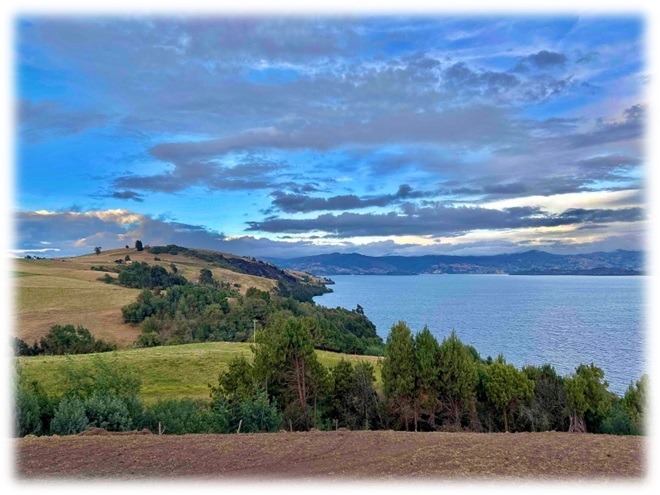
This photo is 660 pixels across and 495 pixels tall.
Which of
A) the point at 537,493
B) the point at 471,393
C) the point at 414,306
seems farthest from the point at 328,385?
the point at 414,306

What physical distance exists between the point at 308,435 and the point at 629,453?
904 centimetres

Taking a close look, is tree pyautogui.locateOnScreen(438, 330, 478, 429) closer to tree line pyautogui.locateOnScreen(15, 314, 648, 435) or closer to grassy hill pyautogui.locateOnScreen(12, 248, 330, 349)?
tree line pyautogui.locateOnScreen(15, 314, 648, 435)

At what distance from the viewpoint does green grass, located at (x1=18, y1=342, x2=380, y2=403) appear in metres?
35.8

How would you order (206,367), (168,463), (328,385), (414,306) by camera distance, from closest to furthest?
1. (168,463)
2. (328,385)
3. (206,367)
4. (414,306)

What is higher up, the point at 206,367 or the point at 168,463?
the point at 168,463

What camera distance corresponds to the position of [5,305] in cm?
743

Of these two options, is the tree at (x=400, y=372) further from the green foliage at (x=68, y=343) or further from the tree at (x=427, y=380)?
the green foliage at (x=68, y=343)

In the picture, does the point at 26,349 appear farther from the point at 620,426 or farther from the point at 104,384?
the point at 620,426

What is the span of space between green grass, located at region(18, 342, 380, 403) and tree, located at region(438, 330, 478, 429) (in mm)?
6291

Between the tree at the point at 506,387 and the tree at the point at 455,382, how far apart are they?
2086mm

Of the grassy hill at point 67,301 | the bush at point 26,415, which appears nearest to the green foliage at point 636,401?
the bush at point 26,415

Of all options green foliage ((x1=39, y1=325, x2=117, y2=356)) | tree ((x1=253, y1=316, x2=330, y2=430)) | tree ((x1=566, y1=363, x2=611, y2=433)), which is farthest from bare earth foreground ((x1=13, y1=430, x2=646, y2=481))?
green foliage ((x1=39, y1=325, x2=117, y2=356))

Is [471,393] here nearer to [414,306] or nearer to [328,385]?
[328,385]

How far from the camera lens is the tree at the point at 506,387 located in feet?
102
